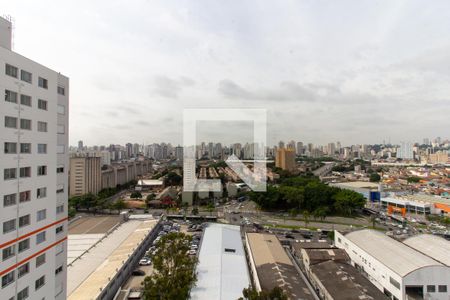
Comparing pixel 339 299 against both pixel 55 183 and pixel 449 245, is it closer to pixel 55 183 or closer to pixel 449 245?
pixel 449 245

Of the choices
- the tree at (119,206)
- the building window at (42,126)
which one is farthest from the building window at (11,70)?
the tree at (119,206)

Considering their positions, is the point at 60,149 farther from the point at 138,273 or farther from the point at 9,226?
the point at 138,273

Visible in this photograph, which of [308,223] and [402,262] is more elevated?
[402,262]

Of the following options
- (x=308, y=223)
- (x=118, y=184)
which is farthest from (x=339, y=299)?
(x=118, y=184)

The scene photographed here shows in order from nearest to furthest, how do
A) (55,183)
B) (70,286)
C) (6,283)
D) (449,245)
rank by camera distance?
(6,283)
(55,183)
(70,286)
(449,245)

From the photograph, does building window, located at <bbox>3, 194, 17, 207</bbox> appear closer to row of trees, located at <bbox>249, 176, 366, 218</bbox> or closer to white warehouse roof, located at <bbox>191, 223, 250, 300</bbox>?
white warehouse roof, located at <bbox>191, 223, 250, 300</bbox>

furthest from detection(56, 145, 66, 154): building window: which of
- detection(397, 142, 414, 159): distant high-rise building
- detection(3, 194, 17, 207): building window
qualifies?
detection(397, 142, 414, 159): distant high-rise building

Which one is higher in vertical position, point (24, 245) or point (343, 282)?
point (24, 245)

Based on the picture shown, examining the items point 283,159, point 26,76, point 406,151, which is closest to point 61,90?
point 26,76
